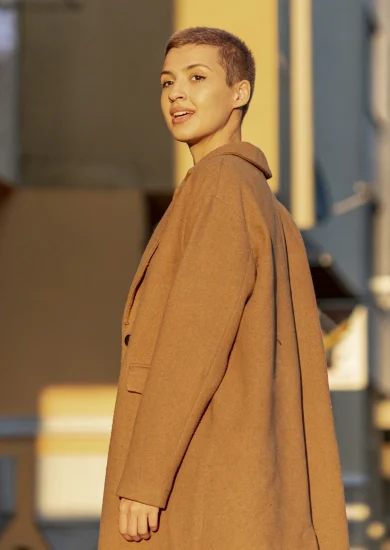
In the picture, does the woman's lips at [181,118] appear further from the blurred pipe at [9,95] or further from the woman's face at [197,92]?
the blurred pipe at [9,95]

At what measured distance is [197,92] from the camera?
3.12 m

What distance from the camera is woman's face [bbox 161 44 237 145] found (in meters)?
3.12

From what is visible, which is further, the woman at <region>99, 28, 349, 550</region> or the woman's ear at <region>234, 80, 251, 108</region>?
the woman's ear at <region>234, 80, 251, 108</region>

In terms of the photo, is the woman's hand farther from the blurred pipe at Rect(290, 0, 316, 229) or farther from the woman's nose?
the blurred pipe at Rect(290, 0, 316, 229)

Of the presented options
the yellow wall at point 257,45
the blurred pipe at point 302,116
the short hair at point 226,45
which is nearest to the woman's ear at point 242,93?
the short hair at point 226,45

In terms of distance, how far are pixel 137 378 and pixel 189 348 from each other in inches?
6.2

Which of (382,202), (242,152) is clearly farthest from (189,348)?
(382,202)

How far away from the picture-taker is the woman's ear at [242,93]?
10.4 ft

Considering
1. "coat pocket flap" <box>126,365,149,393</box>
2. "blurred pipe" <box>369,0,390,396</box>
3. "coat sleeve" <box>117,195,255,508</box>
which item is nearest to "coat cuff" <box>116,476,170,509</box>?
"coat sleeve" <box>117,195,255,508</box>

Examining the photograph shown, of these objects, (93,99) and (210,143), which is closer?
(210,143)

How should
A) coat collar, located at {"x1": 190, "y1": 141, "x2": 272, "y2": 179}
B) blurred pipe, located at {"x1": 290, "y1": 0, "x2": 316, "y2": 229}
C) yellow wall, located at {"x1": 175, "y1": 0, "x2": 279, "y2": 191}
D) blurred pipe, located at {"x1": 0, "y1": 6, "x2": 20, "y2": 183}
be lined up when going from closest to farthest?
coat collar, located at {"x1": 190, "y1": 141, "x2": 272, "y2": 179} → blurred pipe, located at {"x1": 0, "y1": 6, "x2": 20, "y2": 183} → yellow wall, located at {"x1": 175, "y1": 0, "x2": 279, "y2": 191} → blurred pipe, located at {"x1": 290, "y1": 0, "x2": 316, "y2": 229}

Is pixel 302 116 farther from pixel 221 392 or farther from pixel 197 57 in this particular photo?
pixel 221 392

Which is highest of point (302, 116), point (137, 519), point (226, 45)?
point (302, 116)

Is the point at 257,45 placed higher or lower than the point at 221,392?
higher
